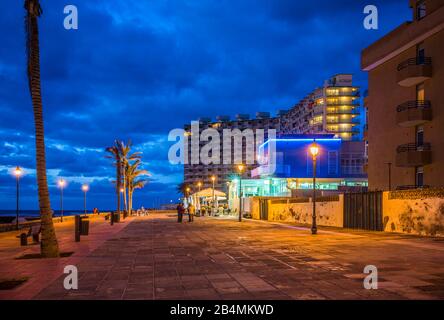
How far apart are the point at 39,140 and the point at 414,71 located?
2755 cm

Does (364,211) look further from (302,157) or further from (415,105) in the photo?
(302,157)

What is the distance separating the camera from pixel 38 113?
14.4 m

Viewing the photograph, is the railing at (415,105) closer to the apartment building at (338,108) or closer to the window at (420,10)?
the window at (420,10)

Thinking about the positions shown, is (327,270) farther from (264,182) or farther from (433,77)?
(264,182)

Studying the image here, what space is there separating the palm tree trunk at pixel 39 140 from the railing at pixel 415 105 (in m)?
27.3

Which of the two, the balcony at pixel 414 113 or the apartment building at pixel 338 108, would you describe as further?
the apartment building at pixel 338 108

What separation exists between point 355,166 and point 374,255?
51838 millimetres

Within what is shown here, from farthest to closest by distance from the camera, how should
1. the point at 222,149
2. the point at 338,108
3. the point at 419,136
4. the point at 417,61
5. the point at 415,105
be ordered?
the point at 222,149
the point at 338,108
the point at 419,136
the point at 415,105
the point at 417,61

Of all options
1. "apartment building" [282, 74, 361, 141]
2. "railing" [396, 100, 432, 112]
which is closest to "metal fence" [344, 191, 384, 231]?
"railing" [396, 100, 432, 112]

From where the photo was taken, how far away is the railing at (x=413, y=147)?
106 feet

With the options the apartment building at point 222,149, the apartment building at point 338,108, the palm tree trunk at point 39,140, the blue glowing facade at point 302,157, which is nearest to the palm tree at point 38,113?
the palm tree trunk at point 39,140

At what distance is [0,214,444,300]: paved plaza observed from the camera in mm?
8172

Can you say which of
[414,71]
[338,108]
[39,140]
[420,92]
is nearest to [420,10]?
[414,71]
